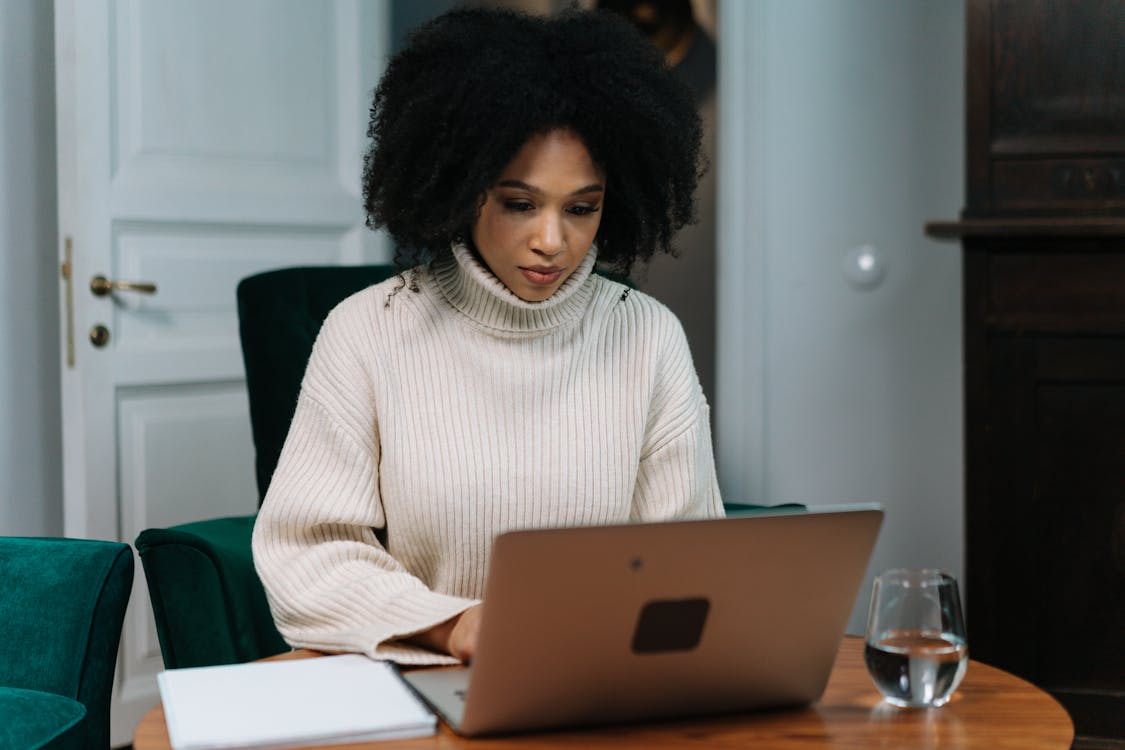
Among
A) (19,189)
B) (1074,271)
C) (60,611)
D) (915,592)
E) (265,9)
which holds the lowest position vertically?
(60,611)

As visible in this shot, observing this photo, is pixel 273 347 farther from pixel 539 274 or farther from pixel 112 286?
pixel 539 274

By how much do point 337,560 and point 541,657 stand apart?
44 cm

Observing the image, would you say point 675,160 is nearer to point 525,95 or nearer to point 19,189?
A: point 525,95

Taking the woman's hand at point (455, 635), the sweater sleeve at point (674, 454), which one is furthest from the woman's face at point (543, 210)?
the woman's hand at point (455, 635)

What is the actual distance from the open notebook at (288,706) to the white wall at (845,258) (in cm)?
196

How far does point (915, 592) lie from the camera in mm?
1008

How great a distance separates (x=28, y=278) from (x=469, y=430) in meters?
1.66

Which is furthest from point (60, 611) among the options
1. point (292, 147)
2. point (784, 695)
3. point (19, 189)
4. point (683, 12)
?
point (683, 12)

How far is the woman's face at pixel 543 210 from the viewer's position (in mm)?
1379

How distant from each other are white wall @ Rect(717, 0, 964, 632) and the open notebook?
1.96 metres

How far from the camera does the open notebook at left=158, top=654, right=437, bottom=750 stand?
0.95m

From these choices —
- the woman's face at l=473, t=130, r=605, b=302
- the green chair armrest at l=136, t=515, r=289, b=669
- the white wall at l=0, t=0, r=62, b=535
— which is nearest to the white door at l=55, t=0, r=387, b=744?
the white wall at l=0, t=0, r=62, b=535

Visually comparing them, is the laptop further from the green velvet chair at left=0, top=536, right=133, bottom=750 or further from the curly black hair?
the green velvet chair at left=0, top=536, right=133, bottom=750

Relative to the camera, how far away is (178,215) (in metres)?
2.76
